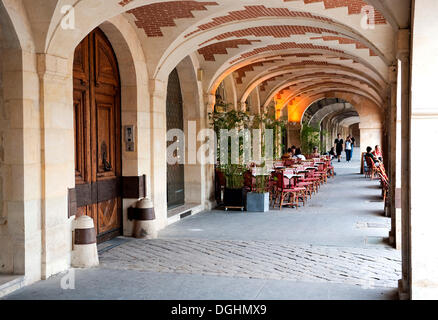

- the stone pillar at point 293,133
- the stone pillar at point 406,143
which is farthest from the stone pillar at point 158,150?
the stone pillar at point 293,133

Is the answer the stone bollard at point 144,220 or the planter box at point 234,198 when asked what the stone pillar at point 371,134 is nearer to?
the planter box at point 234,198

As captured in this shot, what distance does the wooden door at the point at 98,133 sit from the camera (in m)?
6.24

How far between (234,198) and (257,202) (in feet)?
1.76

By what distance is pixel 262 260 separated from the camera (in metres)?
5.70

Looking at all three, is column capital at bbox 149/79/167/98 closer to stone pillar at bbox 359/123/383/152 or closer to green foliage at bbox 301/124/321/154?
green foliage at bbox 301/124/321/154

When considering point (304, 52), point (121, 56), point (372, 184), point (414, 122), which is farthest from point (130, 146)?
point (372, 184)

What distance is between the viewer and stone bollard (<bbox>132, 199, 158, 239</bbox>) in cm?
706

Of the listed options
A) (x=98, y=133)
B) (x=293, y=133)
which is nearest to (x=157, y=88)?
(x=98, y=133)

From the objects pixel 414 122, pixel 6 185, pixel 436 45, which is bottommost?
pixel 6 185

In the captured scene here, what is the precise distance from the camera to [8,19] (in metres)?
4.64

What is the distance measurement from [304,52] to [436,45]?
7490mm

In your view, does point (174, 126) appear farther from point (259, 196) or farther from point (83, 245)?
point (83, 245)

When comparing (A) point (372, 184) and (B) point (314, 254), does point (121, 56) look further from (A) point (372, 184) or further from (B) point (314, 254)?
(A) point (372, 184)

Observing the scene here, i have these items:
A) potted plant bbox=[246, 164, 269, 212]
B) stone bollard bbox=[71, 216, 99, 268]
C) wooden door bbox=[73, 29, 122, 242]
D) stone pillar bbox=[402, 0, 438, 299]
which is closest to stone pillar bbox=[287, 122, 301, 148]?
potted plant bbox=[246, 164, 269, 212]
